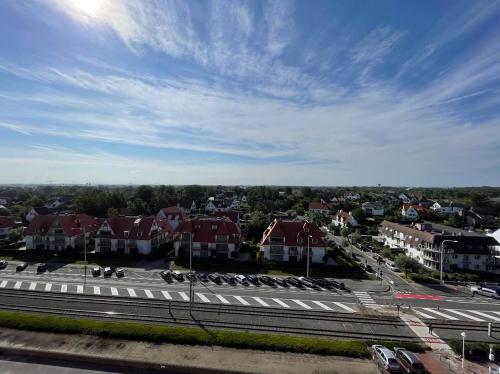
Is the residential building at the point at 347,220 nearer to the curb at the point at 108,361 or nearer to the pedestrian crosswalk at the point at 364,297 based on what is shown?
the pedestrian crosswalk at the point at 364,297

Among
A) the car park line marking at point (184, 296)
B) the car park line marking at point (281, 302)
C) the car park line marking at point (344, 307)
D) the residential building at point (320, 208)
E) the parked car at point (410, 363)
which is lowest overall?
the car park line marking at point (184, 296)

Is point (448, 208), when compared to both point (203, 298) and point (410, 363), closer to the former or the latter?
point (203, 298)

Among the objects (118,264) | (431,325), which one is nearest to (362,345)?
(431,325)

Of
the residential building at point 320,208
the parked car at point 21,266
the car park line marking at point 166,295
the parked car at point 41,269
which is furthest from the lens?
the residential building at point 320,208

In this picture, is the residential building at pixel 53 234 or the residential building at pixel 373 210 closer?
the residential building at pixel 53 234

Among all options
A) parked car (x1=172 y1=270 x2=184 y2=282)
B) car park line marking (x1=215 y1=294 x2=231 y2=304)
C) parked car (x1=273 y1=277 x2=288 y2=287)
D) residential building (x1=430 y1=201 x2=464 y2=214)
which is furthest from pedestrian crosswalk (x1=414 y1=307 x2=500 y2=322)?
residential building (x1=430 y1=201 x2=464 y2=214)

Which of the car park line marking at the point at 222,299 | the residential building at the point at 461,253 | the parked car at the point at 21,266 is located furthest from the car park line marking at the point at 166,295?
the residential building at the point at 461,253

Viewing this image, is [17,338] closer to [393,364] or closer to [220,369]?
[220,369]

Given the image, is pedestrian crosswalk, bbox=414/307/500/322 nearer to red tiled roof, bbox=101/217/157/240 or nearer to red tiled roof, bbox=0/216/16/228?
red tiled roof, bbox=101/217/157/240
